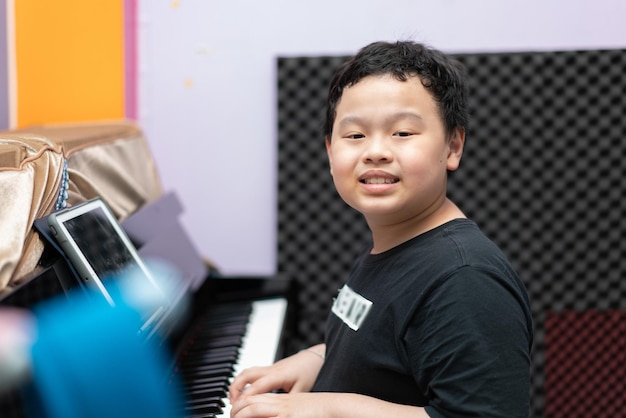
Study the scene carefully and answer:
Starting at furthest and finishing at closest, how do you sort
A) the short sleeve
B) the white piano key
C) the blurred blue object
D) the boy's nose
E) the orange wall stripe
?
the orange wall stripe → the white piano key → the boy's nose → the short sleeve → the blurred blue object

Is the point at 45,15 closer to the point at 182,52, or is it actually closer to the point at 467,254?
the point at 182,52

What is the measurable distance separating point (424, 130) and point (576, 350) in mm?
1772

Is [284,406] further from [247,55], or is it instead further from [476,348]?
[247,55]

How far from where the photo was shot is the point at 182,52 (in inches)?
96.9

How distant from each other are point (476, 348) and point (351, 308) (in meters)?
0.29

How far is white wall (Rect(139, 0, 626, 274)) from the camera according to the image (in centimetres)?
238

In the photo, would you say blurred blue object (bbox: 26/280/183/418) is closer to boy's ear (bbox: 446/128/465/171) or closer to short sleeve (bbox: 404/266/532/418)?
short sleeve (bbox: 404/266/532/418)

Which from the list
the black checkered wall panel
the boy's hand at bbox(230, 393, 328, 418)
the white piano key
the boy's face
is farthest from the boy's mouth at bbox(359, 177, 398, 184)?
the black checkered wall panel

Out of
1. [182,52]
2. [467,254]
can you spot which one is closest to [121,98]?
[182,52]

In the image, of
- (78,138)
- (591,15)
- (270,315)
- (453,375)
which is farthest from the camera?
(591,15)

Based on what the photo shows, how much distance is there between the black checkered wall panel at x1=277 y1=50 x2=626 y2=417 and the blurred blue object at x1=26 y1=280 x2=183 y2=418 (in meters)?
1.46

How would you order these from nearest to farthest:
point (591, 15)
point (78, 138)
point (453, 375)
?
1. point (453, 375)
2. point (78, 138)
3. point (591, 15)

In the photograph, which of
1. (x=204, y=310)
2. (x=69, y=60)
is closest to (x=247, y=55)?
(x=69, y=60)

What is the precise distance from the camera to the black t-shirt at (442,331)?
2.86ft
